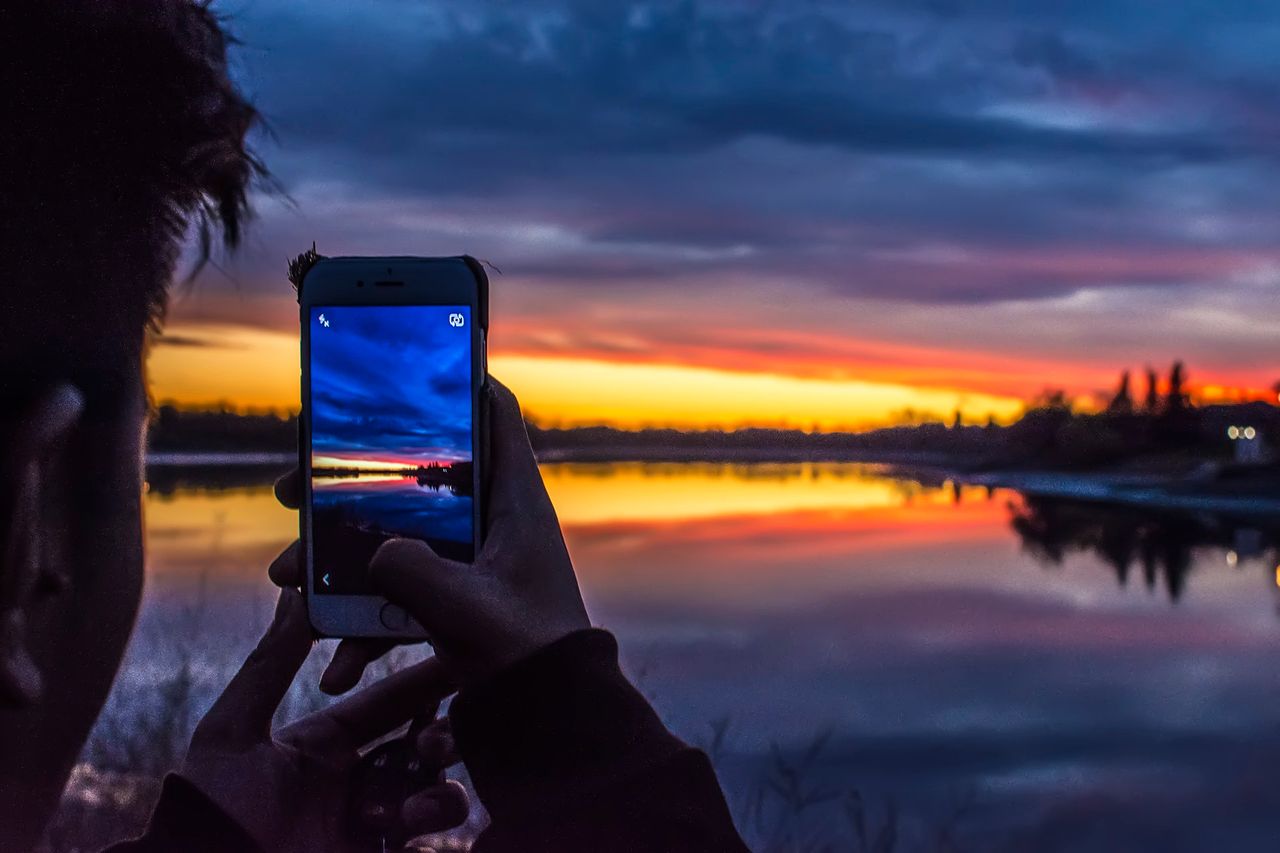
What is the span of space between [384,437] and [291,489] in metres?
0.16

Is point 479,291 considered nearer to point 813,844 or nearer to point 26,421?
point 26,421

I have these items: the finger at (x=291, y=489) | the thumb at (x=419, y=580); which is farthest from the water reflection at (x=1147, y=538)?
the thumb at (x=419, y=580)

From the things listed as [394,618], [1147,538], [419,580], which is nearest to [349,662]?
[394,618]

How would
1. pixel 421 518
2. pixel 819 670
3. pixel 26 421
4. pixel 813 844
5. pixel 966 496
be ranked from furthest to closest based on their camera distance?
pixel 966 496 → pixel 819 670 → pixel 813 844 → pixel 421 518 → pixel 26 421

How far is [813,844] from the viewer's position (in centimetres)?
500

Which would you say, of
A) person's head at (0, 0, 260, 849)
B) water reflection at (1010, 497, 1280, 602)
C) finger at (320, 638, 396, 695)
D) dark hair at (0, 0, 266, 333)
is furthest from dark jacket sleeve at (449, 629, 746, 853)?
water reflection at (1010, 497, 1280, 602)

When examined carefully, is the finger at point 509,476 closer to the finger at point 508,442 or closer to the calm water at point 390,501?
the finger at point 508,442

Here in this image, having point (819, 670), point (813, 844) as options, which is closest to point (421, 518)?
point (813, 844)

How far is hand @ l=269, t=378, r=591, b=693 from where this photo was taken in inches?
53.6

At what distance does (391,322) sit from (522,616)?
24.7 inches

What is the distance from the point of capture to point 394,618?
5.57 ft

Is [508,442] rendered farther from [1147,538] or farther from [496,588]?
[1147,538]

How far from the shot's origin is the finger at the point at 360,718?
5.89ft

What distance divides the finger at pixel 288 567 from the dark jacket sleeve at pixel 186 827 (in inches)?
12.7
